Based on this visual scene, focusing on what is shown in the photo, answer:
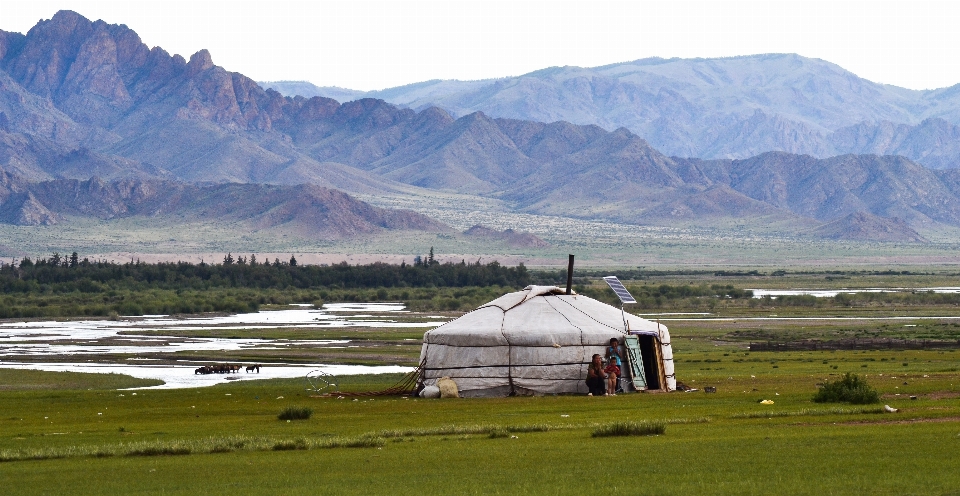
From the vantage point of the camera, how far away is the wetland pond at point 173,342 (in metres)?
47.6

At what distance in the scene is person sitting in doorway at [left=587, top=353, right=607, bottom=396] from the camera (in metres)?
32.9

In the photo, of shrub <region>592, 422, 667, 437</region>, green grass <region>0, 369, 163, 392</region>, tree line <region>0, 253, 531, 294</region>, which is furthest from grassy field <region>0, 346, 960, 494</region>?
tree line <region>0, 253, 531, 294</region>

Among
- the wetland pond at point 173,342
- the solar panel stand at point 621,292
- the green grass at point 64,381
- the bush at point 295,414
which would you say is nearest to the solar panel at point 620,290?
the solar panel stand at point 621,292

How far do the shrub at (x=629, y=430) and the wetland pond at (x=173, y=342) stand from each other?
828 inches

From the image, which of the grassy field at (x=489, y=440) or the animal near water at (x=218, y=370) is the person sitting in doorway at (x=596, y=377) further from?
the animal near water at (x=218, y=370)

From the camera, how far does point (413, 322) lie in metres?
79.8

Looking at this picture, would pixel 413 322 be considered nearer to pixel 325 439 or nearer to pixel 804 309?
pixel 804 309

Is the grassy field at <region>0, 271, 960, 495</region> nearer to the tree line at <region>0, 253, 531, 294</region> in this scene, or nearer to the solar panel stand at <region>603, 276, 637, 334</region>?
the solar panel stand at <region>603, 276, 637, 334</region>

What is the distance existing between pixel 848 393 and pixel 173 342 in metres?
42.3

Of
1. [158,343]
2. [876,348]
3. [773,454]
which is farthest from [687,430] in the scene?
[158,343]

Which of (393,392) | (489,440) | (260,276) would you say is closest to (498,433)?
(489,440)

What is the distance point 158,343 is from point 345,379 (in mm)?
23754

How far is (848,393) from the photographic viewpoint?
2731cm

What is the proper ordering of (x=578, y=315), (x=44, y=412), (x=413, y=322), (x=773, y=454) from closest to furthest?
(x=773, y=454) → (x=44, y=412) → (x=578, y=315) → (x=413, y=322)
